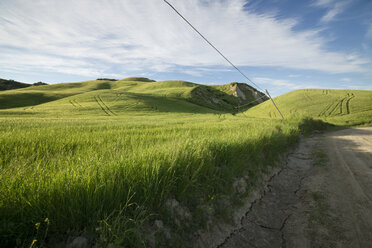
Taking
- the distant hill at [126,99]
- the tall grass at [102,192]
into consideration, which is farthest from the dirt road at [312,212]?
the distant hill at [126,99]

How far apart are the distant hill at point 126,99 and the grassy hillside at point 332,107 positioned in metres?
6.18

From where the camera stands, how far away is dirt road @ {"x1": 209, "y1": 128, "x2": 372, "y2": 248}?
2.80 meters

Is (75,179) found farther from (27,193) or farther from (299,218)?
(299,218)

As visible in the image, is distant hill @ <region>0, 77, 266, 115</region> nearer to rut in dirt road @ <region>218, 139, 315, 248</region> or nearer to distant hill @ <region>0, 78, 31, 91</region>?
rut in dirt road @ <region>218, 139, 315, 248</region>

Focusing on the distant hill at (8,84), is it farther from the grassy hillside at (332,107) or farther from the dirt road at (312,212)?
the dirt road at (312,212)

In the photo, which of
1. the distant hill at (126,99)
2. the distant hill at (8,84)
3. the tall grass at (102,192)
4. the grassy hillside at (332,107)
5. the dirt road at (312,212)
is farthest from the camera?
the distant hill at (8,84)

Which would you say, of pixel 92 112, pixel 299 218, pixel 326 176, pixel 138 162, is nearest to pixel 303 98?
pixel 326 176

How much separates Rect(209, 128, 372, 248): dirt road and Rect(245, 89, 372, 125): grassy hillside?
1898 cm

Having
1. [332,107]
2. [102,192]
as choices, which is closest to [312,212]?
[102,192]

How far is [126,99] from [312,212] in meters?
48.5

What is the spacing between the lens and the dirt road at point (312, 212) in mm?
2803

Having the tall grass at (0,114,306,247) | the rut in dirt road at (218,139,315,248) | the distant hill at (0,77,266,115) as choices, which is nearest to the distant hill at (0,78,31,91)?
the distant hill at (0,77,266,115)

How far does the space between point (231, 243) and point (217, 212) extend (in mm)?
496

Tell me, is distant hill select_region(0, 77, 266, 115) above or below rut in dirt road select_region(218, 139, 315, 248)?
above
